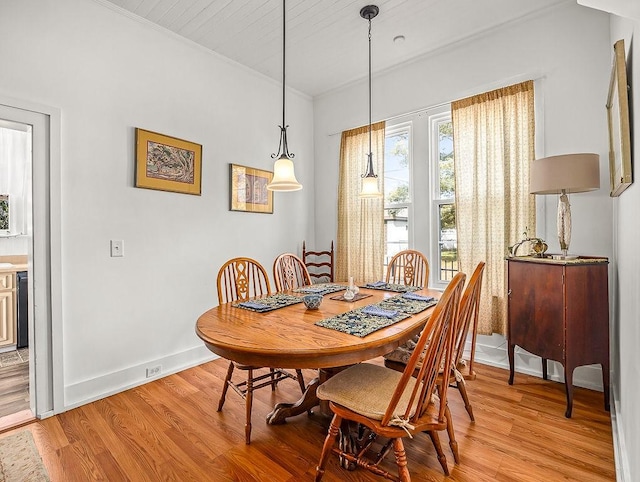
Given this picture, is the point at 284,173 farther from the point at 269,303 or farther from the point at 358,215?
the point at 358,215

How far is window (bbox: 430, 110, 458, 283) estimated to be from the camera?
3260 mm

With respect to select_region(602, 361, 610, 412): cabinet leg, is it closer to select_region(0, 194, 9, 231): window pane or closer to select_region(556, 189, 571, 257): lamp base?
select_region(556, 189, 571, 257): lamp base

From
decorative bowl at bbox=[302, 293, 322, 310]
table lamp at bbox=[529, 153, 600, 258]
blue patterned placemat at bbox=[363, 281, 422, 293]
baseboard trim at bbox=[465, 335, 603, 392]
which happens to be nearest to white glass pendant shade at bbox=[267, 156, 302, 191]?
decorative bowl at bbox=[302, 293, 322, 310]

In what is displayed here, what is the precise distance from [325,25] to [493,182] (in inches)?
76.5

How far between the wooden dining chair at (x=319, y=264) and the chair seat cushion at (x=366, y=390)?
2322mm

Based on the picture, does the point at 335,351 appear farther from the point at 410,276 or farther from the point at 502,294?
the point at 502,294

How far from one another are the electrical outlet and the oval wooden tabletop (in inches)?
47.4

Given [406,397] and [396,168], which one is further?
[396,168]

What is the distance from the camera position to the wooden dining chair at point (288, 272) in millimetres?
2799

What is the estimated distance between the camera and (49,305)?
225 centimetres

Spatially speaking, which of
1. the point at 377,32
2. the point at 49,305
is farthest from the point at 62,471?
the point at 377,32

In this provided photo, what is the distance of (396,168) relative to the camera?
3627mm

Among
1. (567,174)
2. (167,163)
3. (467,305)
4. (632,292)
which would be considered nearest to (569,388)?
(632,292)

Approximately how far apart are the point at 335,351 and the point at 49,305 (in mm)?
2081
